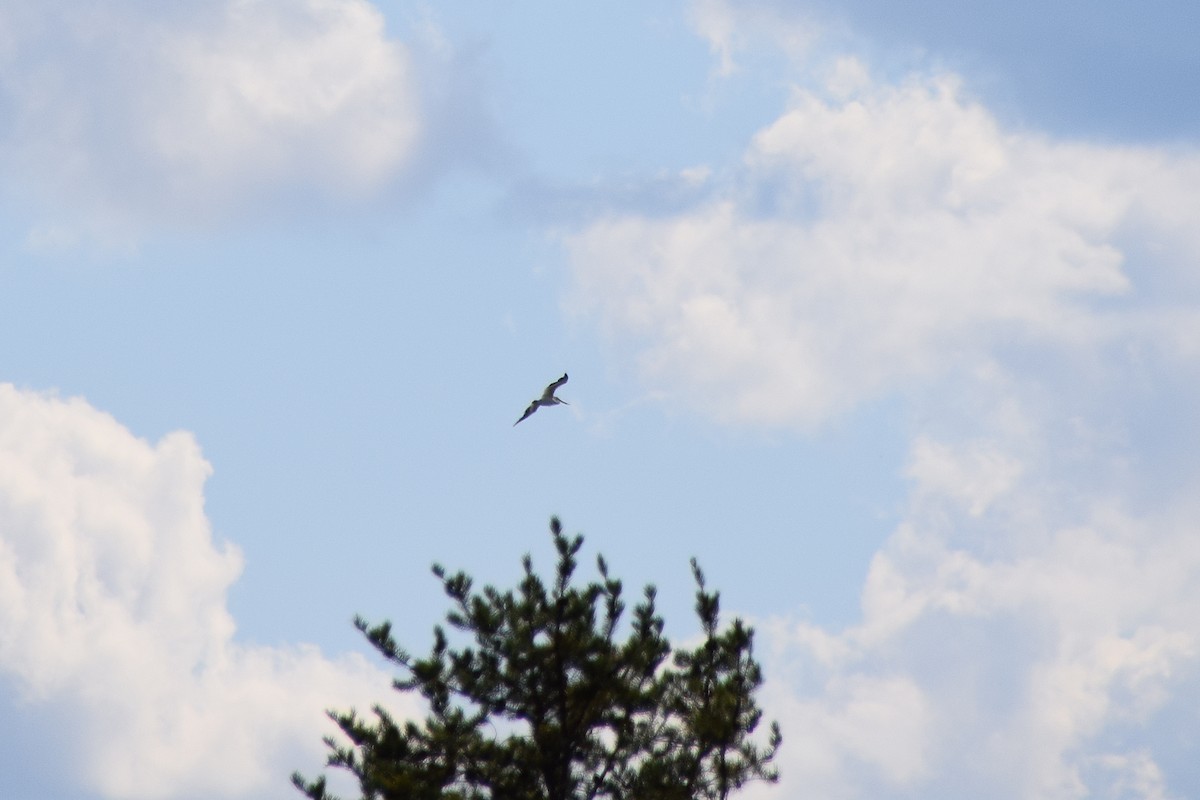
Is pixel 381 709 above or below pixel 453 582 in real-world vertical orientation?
below

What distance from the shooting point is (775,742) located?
1078 inches

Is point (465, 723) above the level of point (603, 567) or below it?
below

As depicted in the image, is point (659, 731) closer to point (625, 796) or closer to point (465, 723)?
point (625, 796)

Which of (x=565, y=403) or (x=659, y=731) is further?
(x=659, y=731)

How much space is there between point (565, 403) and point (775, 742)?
33.1 feet

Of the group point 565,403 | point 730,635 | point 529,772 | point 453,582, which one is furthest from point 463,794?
point 565,403

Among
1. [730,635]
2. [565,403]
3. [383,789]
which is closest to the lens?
[565,403]

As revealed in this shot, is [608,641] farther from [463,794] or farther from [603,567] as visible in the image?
[463,794]

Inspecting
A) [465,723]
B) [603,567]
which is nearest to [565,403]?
[603,567]

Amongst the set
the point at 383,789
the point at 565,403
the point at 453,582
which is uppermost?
the point at 453,582

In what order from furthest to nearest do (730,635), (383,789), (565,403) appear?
(730,635)
(383,789)
(565,403)

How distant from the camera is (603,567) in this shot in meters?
26.8

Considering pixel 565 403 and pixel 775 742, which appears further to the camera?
pixel 775 742

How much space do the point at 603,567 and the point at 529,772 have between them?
3.79 m
